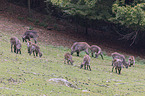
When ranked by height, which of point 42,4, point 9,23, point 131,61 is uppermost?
point 42,4

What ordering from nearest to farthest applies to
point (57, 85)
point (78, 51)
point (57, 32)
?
1. point (57, 85)
2. point (78, 51)
3. point (57, 32)

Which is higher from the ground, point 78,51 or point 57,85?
point 57,85

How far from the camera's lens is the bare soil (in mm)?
28484

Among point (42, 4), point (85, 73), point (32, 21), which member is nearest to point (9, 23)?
point (32, 21)

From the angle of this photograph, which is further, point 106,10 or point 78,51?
point 106,10

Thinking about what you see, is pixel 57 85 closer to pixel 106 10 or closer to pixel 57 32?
pixel 106 10

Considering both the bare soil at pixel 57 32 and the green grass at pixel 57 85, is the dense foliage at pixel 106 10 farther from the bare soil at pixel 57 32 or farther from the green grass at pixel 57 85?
the green grass at pixel 57 85

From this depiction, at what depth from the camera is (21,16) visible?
34.6 metres

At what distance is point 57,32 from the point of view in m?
33.1

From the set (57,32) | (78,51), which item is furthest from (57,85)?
(57,32)

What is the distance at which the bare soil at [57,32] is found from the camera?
28484mm

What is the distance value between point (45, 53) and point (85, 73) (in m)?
6.70

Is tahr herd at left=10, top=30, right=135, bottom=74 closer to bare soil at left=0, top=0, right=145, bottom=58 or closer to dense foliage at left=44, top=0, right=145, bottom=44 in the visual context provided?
bare soil at left=0, top=0, right=145, bottom=58

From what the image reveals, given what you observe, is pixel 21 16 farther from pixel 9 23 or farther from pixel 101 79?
pixel 101 79
